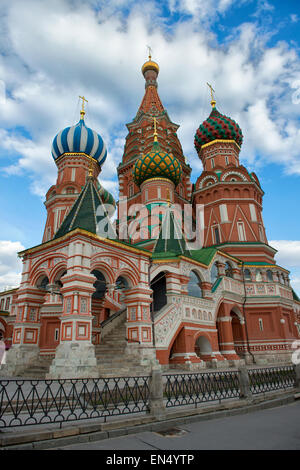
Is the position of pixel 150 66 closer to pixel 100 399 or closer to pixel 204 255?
pixel 204 255

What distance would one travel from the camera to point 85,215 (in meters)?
12.5

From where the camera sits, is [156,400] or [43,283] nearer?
[156,400]

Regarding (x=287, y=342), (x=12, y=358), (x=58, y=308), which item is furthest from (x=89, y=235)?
(x=287, y=342)

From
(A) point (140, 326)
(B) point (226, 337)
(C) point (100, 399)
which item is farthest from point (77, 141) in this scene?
(C) point (100, 399)

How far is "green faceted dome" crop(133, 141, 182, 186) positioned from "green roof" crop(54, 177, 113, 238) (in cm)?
856

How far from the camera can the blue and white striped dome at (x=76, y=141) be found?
22.7 metres

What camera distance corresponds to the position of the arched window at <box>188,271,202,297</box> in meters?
15.3

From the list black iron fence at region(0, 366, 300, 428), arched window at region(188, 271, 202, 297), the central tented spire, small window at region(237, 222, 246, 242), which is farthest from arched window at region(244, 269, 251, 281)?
the central tented spire

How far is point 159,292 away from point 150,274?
2.56 m

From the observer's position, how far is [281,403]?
23.7 ft

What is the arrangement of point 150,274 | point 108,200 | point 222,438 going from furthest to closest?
point 108,200 < point 150,274 < point 222,438

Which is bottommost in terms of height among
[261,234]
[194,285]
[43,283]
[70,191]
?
[43,283]

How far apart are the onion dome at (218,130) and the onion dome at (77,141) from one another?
8514mm

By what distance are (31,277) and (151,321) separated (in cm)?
510
